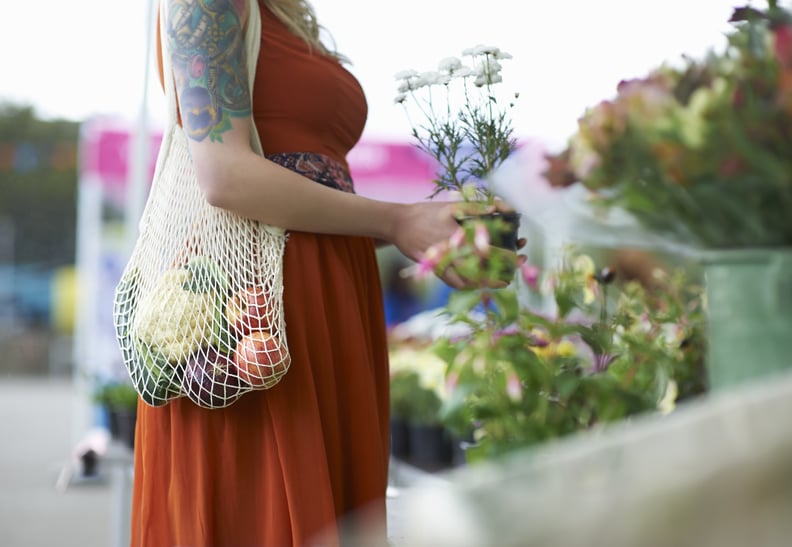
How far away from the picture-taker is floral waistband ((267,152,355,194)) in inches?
53.4

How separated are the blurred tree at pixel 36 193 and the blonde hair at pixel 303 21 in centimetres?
2342

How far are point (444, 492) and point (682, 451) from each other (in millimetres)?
159

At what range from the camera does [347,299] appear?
138 centimetres

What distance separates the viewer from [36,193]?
938 inches

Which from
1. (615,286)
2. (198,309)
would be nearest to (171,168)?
(198,309)

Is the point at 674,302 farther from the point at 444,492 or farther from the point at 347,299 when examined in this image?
the point at 444,492

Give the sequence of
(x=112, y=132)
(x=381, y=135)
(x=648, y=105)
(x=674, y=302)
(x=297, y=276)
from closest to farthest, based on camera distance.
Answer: (x=648, y=105) < (x=297, y=276) < (x=674, y=302) < (x=112, y=132) < (x=381, y=135)

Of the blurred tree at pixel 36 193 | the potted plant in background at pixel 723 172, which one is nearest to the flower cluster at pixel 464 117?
the potted plant in background at pixel 723 172

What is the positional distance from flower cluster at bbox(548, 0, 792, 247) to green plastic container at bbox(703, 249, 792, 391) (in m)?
0.02

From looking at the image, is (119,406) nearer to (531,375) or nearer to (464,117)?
(464,117)

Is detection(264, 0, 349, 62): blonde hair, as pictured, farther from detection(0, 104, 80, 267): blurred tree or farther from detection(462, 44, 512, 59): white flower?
detection(0, 104, 80, 267): blurred tree

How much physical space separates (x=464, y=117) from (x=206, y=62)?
0.37 meters

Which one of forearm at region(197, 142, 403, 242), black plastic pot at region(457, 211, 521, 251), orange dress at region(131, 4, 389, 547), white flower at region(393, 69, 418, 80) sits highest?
white flower at region(393, 69, 418, 80)

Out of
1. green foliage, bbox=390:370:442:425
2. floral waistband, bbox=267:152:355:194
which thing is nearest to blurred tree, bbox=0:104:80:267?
green foliage, bbox=390:370:442:425
